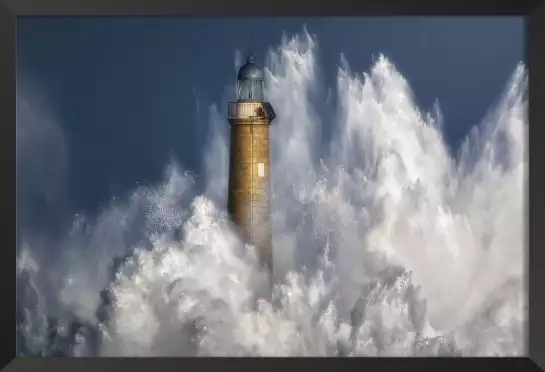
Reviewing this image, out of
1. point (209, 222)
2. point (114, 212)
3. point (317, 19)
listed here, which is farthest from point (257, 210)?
point (317, 19)

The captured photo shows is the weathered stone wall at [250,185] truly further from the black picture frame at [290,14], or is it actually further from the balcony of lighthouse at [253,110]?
the black picture frame at [290,14]

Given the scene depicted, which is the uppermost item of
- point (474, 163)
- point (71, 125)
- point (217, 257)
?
point (71, 125)

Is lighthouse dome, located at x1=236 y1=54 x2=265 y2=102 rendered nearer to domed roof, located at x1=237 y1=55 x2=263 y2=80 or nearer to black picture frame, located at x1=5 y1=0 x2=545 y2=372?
domed roof, located at x1=237 y1=55 x2=263 y2=80

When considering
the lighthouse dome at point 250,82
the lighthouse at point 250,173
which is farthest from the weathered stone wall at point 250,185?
the lighthouse dome at point 250,82

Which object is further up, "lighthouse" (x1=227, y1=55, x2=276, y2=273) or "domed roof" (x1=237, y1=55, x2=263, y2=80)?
"domed roof" (x1=237, y1=55, x2=263, y2=80)

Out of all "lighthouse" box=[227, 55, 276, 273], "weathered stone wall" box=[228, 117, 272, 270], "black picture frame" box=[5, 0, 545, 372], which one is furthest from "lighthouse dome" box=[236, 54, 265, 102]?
"black picture frame" box=[5, 0, 545, 372]

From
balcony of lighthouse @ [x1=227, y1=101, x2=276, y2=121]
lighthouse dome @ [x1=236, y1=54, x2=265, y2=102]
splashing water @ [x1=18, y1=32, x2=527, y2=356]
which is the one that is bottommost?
splashing water @ [x1=18, y1=32, x2=527, y2=356]

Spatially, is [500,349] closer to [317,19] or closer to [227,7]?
[317,19]
